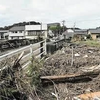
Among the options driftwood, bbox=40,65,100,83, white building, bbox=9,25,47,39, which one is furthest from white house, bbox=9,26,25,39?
driftwood, bbox=40,65,100,83

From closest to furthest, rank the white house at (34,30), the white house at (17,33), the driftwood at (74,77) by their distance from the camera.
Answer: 1. the driftwood at (74,77)
2. the white house at (34,30)
3. the white house at (17,33)

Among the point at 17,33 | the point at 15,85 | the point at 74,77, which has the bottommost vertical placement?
the point at 17,33

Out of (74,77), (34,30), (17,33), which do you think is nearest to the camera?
(74,77)

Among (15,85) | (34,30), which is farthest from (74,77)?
(34,30)

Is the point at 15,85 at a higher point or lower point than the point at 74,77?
higher

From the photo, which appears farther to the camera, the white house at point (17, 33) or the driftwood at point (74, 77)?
the white house at point (17, 33)

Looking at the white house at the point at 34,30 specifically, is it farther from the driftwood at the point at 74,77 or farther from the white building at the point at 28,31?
the driftwood at the point at 74,77

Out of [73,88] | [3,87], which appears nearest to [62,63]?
[73,88]

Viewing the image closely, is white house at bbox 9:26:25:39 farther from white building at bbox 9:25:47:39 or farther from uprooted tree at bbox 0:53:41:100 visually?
uprooted tree at bbox 0:53:41:100

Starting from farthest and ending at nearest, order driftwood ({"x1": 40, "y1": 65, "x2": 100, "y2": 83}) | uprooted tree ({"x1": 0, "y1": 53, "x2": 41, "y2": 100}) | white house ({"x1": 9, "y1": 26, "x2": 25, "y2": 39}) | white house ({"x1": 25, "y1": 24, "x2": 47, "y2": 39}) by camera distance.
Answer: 1. white house ({"x1": 9, "y1": 26, "x2": 25, "y2": 39})
2. white house ({"x1": 25, "y1": 24, "x2": 47, "y2": 39})
3. driftwood ({"x1": 40, "y1": 65, "x2": 100, "y2": 83})
4. uprooted tree ({"x1": 0, "y1": 53, "x2": 41, "y2": 100})

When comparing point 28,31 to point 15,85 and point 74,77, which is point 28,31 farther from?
point 15,85

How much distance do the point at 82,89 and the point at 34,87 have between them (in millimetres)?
1130

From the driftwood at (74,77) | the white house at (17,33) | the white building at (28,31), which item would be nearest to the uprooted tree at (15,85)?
the driftwood at (74,77)

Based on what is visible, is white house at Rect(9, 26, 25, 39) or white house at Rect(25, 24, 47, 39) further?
white house at Rect(9, 26, 25, 39)
